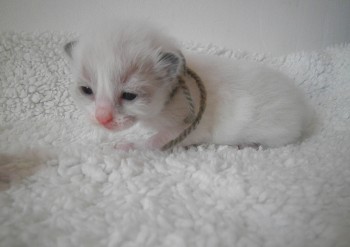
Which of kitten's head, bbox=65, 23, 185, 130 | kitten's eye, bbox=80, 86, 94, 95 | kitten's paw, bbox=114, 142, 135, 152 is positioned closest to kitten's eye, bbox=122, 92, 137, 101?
kitten's head, bbox=65, 23, 185, 130

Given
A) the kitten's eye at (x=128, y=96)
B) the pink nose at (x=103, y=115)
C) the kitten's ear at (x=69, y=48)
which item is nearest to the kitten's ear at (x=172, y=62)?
the kitten's eye at (x=128, y=96)

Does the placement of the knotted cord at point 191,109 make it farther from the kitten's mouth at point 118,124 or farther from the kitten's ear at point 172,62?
the kitten's mouth at point 118,124

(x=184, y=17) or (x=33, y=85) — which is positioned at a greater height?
(x=184, y=17)

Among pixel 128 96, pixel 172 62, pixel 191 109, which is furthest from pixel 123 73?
pixel 191 109

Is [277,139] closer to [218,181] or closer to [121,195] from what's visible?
[218,181]

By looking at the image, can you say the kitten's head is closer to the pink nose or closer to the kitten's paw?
the pink nose

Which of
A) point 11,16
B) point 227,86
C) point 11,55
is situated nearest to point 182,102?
point 227,86

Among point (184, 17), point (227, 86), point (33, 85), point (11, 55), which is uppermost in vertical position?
point (184, 17)
